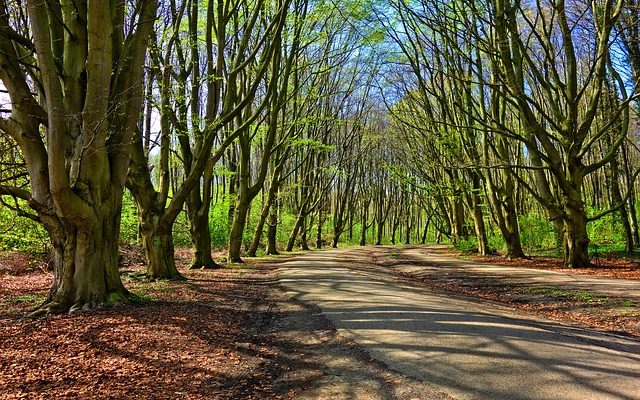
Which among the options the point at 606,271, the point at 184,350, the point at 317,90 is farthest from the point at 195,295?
the point at 317,90

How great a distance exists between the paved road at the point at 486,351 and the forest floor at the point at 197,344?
0.45 meters

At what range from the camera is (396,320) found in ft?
23.3

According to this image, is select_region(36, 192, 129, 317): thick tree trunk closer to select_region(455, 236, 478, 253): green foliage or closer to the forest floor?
the forest floor

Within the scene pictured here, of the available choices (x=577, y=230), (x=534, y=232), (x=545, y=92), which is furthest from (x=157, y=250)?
(x=534, y=232)

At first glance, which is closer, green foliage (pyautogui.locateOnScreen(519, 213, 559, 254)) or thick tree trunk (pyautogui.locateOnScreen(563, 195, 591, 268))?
thick tree trunk (pyautogui.locateOnScreen(563, 195, 591, 268))

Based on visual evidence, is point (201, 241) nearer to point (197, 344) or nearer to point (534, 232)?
point (197, 344)

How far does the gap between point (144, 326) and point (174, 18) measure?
10.7m

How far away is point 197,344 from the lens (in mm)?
6172

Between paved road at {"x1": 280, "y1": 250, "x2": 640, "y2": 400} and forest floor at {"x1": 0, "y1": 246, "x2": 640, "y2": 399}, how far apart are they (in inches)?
17.9

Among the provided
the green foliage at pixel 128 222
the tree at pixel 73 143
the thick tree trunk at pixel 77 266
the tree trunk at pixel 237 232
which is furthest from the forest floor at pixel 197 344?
the tree trunk at pixel 237 232

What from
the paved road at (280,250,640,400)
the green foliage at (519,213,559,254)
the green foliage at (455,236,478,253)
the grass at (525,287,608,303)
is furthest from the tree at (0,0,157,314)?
the green foliage at (455,236,478,253)

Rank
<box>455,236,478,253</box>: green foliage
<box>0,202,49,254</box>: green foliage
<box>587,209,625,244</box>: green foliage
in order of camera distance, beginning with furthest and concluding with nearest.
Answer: <box>455,236,478,253</box>: green foliage < <box>587,209,625,244</box>: green foliage < <box>0,202,49,254</box>: green foliage

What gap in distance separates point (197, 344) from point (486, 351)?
12.3 ft

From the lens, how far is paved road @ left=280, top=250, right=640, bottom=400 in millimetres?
4191
